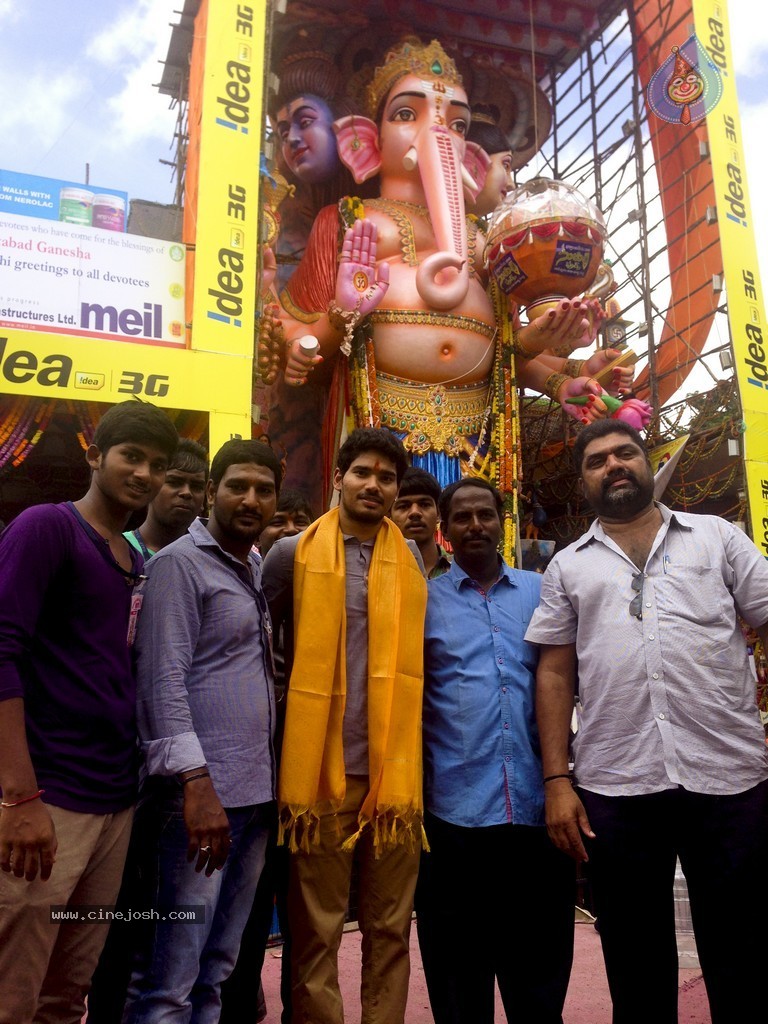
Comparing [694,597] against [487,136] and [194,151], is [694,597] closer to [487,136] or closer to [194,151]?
[194,151]

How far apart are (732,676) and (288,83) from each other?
7.54 meters

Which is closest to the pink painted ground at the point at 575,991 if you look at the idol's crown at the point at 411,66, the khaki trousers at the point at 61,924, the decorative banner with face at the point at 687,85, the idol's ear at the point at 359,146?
the khaki trousers at the point at 61,924

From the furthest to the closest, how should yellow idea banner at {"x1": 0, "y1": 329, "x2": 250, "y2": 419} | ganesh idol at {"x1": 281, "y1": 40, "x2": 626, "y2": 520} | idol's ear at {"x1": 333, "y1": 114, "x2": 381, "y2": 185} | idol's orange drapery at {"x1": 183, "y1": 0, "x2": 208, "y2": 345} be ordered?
idol's ear at {"x1": 333, "y1": 114, "x2": 381, "y2": 185}, ganesh idol at {"x1": 281, "y1": 40, "x2": 626, "y2": 520}, idol's orange drapery at {"x1": 183, "y1": 0, "x2": 208, "y2": 345}, yellow idea banner at {"x1": 0, "y1": 329, "x2": 250, "y2": 419}

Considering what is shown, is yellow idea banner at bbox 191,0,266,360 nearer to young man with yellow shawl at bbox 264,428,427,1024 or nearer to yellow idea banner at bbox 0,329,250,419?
yellow idea banner at bbox 0,329,250,419

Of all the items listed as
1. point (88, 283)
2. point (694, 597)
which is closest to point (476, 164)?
point (88, 283)

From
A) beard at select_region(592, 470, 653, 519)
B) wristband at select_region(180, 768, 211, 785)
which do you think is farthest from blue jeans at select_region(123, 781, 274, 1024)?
beard at select_region(592, 470, 653, 519)

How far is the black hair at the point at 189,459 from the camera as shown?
289cm

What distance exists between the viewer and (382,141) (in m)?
7.41

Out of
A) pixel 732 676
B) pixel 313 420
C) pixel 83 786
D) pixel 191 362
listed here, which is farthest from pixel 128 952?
pixel 313 420

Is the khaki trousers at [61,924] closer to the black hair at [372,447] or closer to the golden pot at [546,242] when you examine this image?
the black hair at [372,447]

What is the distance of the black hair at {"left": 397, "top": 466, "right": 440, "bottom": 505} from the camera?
297cm

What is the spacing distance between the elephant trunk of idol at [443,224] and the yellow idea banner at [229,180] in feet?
4.55

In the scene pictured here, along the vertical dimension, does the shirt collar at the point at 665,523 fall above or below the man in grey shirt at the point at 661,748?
above

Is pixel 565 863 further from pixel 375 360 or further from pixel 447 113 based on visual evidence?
pixel 447 113
